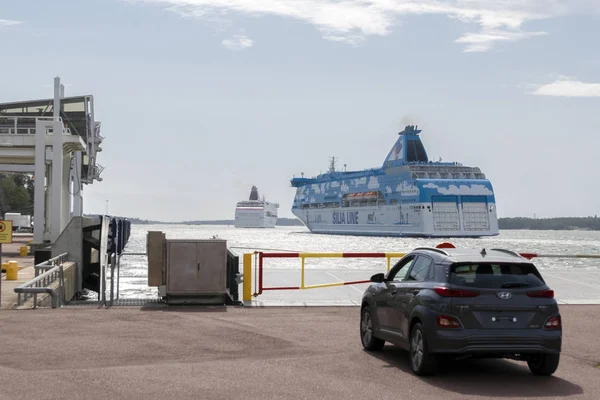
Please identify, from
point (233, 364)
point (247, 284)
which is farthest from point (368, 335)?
point (247, 284)

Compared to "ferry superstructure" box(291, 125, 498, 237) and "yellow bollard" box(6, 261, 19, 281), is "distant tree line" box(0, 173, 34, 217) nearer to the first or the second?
"ferry superstructure" box(291, 125, 498, 237)

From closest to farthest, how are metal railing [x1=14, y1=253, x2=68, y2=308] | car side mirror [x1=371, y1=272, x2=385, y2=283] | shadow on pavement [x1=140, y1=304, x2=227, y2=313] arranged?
car side mirror [x1=371, y1=272, x2=385, y2=283] → metal railing [x1=14, y1=253, x2=68, y2=308] → shadow on pavement [x1=140, y1=304, x2=227, y2=313]

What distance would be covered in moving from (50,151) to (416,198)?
81.3 m

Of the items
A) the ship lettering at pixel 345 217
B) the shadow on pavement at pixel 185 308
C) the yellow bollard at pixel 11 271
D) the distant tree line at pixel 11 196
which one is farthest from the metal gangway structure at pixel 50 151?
the ship lettering at pixel 345 217

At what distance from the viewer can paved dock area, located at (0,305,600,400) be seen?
864cm

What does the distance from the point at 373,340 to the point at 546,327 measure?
2.63m

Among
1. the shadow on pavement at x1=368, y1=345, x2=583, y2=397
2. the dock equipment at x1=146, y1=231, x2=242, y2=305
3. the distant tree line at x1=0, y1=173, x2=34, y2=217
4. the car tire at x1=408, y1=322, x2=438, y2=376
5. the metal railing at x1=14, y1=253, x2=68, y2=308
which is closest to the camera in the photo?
the shadow on pavement at x1=368, y1=345, x2=583, y2=397

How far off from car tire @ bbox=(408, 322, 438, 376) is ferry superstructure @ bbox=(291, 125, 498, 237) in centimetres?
11095

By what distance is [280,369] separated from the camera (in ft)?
32.8

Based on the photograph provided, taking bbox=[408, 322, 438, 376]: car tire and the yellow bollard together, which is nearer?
bbox=[408, 322, 438, 376]: car tire

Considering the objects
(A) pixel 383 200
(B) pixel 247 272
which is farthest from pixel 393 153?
(B) pixel 247 272

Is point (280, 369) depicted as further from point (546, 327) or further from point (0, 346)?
point (0, 346)

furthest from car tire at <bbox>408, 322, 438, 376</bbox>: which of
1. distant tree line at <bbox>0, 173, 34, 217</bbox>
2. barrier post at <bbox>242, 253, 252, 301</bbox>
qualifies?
distant tree line at <bbox>0, 173, 34, 217</bbox>

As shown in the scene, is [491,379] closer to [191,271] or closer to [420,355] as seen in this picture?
[420,355]
